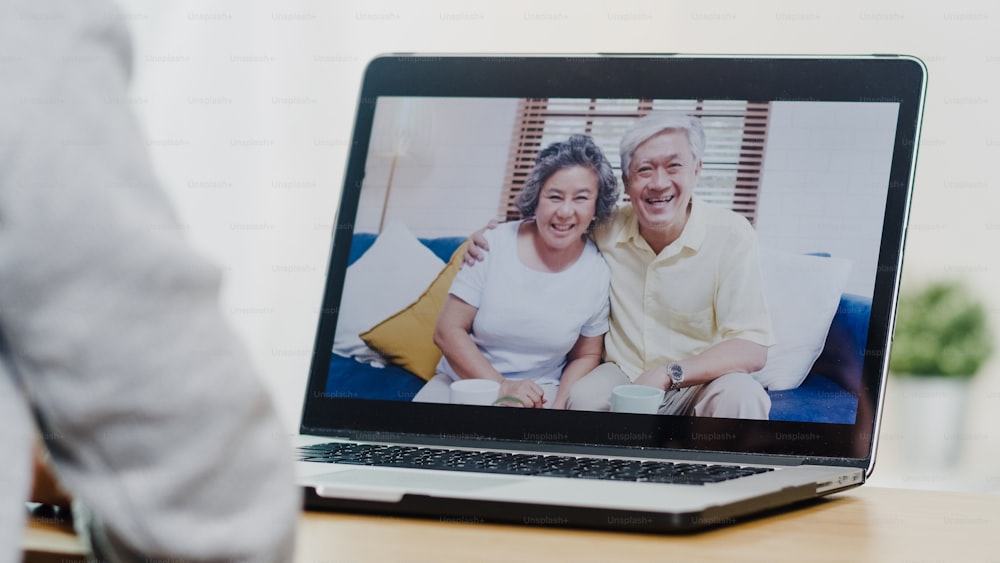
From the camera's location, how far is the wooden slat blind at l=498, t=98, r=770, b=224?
0.72 m

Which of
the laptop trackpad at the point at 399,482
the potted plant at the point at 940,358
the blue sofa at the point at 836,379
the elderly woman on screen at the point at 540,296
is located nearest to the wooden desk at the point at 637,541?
the laptop trackpad at the point at 399,482

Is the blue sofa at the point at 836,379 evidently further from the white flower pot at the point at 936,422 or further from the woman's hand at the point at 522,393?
the white flower pot at the point at 936,422

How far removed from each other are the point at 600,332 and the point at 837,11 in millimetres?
1991

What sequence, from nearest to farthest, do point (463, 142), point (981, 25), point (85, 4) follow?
1. point (85, 4)
2. point (463, 142)
3. point (981, 25)

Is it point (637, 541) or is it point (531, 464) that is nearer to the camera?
point (637, 541)

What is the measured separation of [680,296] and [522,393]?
138mm

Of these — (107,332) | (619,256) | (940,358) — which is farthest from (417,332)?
(940,358)

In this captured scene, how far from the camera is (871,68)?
0.71m

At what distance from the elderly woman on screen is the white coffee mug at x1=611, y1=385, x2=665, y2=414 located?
31 mm

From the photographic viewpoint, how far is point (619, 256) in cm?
72

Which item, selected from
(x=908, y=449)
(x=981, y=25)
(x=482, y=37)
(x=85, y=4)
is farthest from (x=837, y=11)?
(x=85, y=4)

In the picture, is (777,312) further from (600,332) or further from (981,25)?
(981,25)

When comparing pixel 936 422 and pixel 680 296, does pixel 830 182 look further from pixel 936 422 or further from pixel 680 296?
pixel 936 422

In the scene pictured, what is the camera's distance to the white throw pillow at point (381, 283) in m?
0.76
